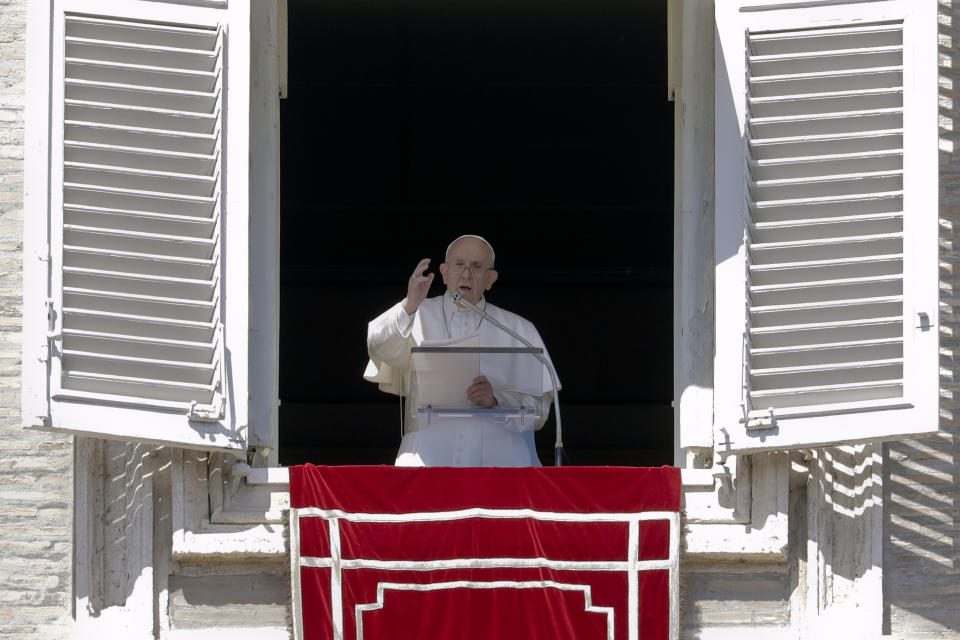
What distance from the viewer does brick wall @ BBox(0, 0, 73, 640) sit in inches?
266

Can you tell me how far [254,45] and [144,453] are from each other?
54.2 inches

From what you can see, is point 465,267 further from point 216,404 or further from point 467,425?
point 216,404

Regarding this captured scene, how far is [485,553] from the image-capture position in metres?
6.52

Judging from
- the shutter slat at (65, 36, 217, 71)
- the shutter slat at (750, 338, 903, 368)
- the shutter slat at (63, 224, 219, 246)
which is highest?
the shutter slat at (65, 36, 217, 71)

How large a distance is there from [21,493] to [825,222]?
2.65m

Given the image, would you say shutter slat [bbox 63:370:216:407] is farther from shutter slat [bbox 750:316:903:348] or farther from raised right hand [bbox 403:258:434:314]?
shutter slat [bbox 750:316:903:348]

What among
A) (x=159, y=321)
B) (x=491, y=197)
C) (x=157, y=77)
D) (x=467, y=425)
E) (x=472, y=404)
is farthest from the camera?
(x=491, y=197)

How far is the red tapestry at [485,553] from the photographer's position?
6.48 m

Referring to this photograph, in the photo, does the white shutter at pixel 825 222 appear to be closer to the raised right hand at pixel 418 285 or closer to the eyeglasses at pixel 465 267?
the raised right hand at pixel 418 285

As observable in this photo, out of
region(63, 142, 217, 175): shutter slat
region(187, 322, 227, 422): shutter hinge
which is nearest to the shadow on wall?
region(187, 322, 227, 422): shutter hinge

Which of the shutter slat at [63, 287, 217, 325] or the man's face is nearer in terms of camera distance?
the shutter slat at [63, 287, 217, 325]

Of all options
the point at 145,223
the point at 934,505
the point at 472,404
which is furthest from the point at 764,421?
the point at 145,223

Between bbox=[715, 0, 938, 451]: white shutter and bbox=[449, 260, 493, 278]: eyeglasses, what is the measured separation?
1404 millimetres

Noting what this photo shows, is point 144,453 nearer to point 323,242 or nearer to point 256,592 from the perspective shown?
point 256,592
